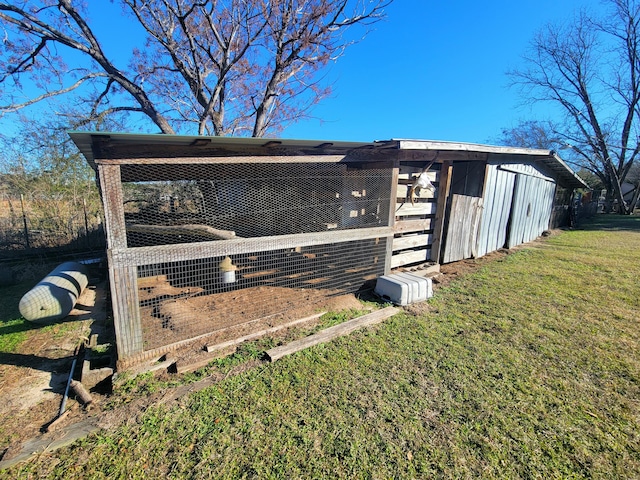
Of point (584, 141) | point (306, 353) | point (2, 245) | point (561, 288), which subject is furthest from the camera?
point (584, 141)

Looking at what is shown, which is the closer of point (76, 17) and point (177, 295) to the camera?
point (177, 295)

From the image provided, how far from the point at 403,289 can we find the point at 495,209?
501 centimetres

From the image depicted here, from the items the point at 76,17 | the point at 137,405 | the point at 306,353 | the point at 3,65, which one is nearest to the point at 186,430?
the point at 137,405

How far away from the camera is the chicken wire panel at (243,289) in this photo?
3.45 meters

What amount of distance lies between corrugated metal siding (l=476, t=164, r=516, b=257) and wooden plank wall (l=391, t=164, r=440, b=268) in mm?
2061

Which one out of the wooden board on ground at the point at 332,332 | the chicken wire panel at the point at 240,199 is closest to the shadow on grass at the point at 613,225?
the chicken wire panel at the point at 240,199

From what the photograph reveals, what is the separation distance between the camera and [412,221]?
576 cm

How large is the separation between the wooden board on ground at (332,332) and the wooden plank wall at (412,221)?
1622 millimetres

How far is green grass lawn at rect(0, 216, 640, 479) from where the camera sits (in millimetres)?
1919

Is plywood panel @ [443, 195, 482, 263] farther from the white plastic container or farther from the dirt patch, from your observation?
the dirt patch

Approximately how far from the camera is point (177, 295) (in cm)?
389

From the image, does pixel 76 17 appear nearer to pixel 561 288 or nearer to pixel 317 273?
pixel 317 273

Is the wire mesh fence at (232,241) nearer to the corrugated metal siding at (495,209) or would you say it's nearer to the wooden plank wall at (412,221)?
the wooden plank wall at (412,221)

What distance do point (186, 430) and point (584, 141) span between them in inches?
1282
